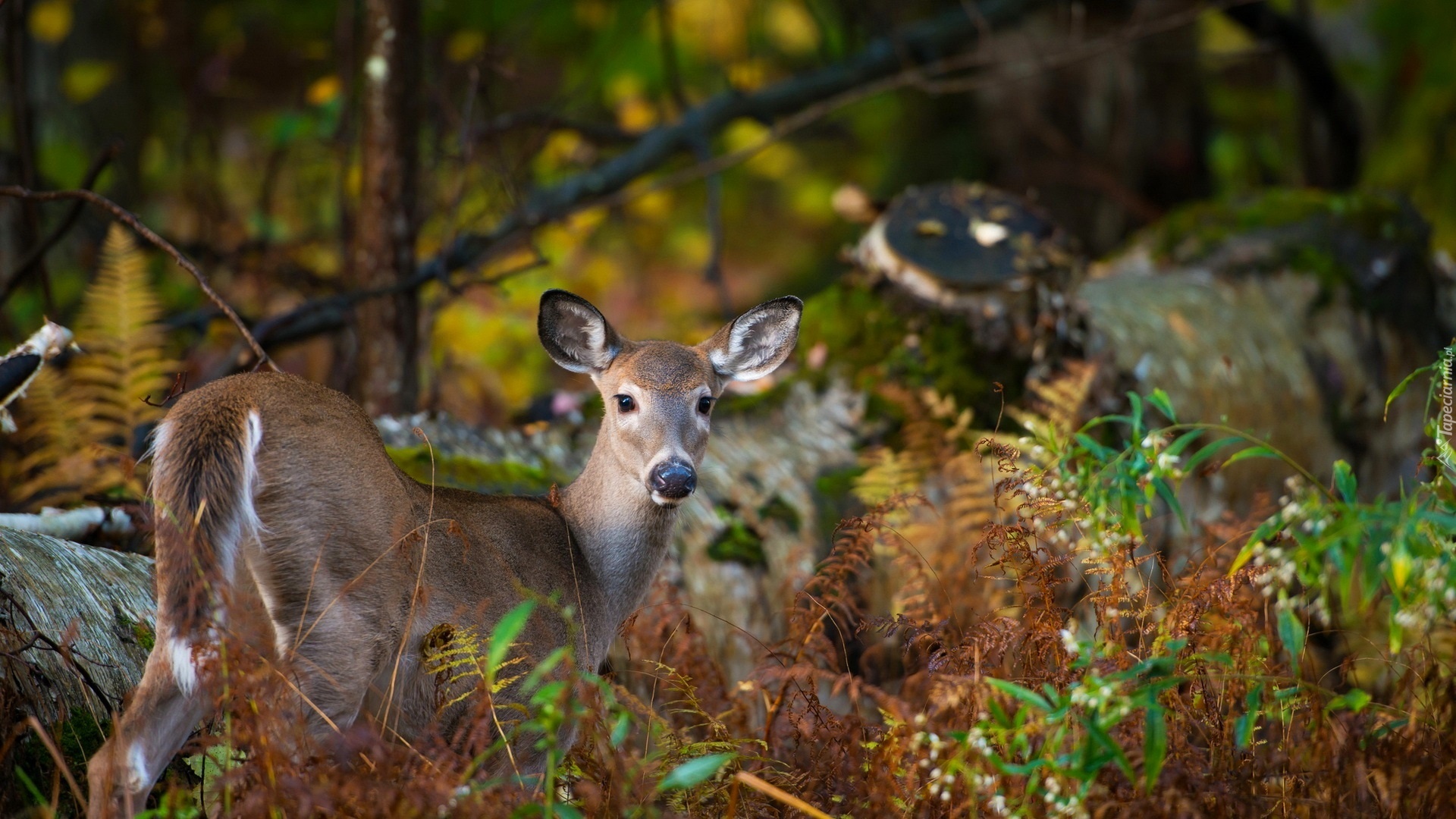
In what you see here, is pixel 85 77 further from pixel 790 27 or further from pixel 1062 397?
pixel 1062 397

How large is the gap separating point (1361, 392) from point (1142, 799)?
504cm

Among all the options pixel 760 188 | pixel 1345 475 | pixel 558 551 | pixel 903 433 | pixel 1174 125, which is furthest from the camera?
pixel 760 188

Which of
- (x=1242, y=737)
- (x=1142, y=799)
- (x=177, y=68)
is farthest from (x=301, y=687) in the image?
(x=177, y=68)

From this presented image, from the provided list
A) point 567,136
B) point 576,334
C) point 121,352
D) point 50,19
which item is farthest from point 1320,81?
point 50,19

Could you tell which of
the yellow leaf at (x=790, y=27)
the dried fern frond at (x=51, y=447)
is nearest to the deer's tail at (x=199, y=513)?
the dried fern frond at (x=51, y=447)

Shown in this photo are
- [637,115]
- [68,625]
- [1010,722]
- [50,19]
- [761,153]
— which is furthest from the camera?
[761,153]

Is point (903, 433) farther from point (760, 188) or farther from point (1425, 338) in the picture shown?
point (760, 188)

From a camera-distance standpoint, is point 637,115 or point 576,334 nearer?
point 576,334

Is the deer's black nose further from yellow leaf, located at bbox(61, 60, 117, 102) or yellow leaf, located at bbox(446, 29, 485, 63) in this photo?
yellow leaf, located at bbox(61, 60, 117, 102)

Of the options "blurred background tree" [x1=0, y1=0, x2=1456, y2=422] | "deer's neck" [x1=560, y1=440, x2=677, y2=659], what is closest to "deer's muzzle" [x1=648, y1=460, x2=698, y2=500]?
"deer's neck" [x1=560, y1=440, x2=677, y2=659]

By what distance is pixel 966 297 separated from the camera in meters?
5.90

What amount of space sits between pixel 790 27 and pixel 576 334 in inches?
324

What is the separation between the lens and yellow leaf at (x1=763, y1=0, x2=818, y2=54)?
11859 millimetres

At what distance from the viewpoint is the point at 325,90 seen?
6.97 m
